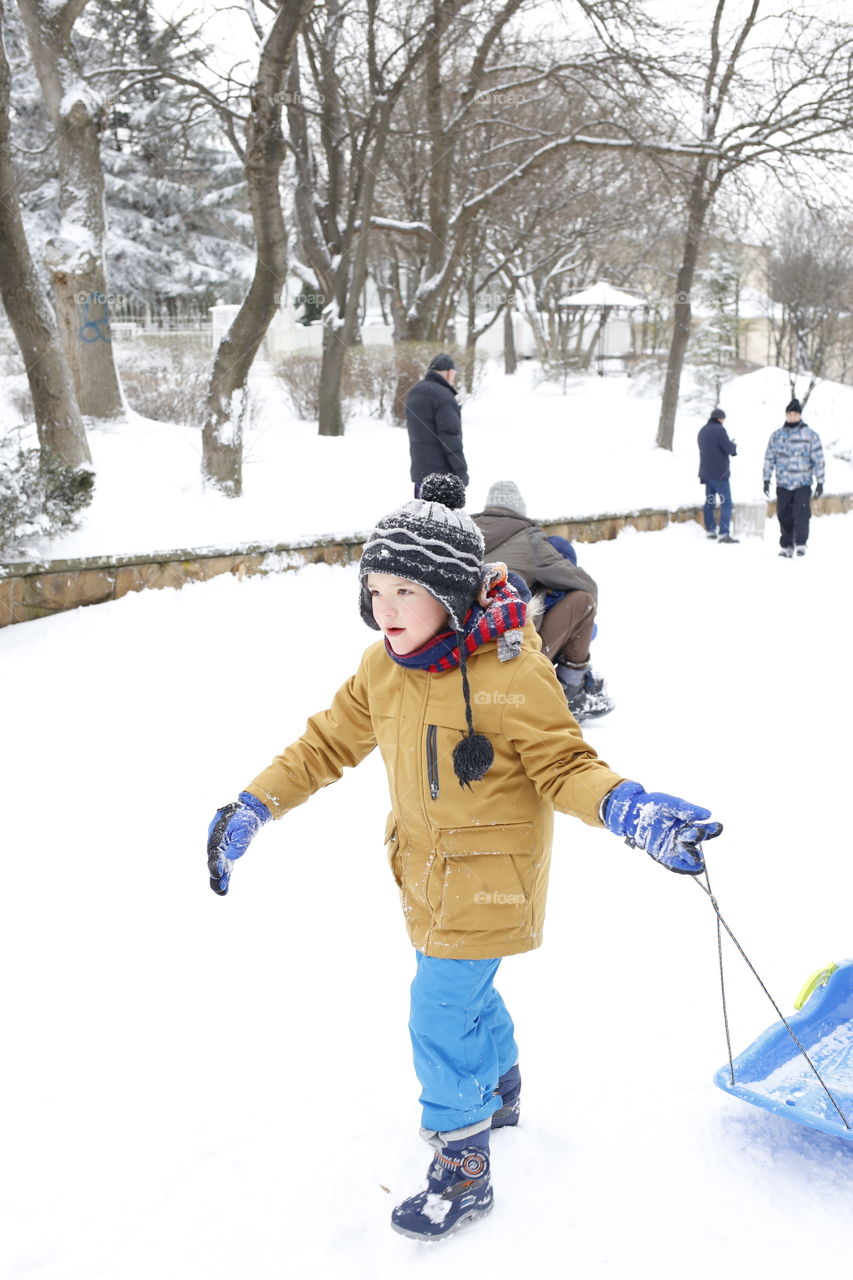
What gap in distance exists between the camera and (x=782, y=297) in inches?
1049

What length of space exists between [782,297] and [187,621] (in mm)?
23822

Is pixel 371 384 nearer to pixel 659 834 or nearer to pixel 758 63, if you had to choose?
pixel 758 63

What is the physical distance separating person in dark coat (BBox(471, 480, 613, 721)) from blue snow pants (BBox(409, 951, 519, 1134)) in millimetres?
2698

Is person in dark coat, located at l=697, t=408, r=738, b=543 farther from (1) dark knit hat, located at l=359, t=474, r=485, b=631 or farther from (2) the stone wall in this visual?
(1) dark knit hat, located at l=359, t=474, r=485, b=631

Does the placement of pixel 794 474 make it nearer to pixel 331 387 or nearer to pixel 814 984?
pixel 331 387

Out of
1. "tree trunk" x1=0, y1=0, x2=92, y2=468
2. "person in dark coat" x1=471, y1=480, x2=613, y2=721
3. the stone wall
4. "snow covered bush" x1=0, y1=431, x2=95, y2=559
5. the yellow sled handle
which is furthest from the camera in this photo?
"tree trunk" x1=0, y1=0, x2=92, y2=468

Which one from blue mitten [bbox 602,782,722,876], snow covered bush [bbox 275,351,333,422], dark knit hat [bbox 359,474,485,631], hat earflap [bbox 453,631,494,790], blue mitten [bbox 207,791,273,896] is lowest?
blue mitten [bbox 207,791,273,896]

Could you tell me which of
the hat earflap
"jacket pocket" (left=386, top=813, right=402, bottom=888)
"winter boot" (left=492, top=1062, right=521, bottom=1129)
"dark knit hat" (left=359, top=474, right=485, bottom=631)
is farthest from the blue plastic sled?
"dark knit hat" (left=359, top=474, right=485, bottom=631)

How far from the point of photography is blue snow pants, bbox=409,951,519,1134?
7.32 ft

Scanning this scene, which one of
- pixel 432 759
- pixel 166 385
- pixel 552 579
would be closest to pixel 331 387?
pixel 166 385

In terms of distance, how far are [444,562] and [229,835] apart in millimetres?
755

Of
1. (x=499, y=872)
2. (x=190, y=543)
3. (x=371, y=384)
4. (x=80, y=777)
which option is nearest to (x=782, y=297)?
(x=371, y=384)

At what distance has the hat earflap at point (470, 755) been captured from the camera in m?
2.13

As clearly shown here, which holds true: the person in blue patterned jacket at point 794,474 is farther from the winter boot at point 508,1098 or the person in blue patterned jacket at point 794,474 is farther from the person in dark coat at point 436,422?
the winter boot at point 508,1098
